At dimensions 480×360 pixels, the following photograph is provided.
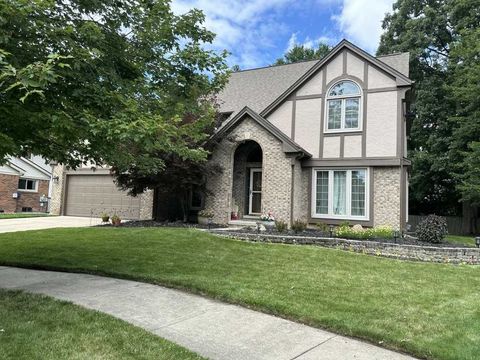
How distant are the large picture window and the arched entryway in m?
2.63

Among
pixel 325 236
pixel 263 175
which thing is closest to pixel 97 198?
pixel 263 175

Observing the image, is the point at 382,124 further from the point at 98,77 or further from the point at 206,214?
the point at 98,77

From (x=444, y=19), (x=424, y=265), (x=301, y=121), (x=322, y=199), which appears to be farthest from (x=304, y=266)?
(x=444, y=19)

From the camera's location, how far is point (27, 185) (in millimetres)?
33219

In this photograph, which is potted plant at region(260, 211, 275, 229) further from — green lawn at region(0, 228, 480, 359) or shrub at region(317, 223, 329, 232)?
green lawn at region(0, 228, 480, 359)

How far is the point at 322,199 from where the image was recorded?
1708cm

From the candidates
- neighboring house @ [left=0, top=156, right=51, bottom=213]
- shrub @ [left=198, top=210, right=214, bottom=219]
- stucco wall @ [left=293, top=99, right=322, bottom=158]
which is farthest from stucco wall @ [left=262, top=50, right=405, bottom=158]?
neighboring house @ [left=0, top=156, right=51, bottom=213]

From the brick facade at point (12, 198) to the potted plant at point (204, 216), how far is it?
19978 mm

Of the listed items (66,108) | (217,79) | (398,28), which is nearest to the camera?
(66,108)

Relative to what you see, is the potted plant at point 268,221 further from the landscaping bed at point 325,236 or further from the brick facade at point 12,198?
the brick facade at point 12,198

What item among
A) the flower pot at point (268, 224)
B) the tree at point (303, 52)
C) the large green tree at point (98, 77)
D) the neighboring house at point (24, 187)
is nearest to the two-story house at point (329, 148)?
the flower pot at point (268, 224)

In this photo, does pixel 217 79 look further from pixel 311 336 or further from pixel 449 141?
pixel 449 141

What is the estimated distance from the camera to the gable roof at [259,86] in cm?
2048

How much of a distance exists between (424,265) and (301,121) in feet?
29.1
